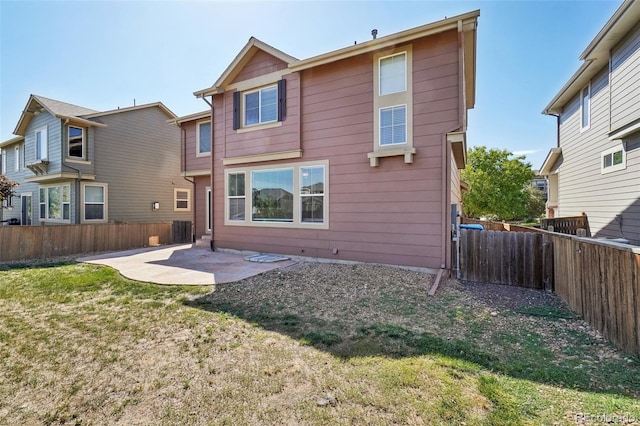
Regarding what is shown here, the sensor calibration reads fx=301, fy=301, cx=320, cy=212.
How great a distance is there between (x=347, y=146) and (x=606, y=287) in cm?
555

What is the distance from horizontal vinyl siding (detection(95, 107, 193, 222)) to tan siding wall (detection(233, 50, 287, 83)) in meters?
8.54

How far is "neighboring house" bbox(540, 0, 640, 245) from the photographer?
23.5 feet

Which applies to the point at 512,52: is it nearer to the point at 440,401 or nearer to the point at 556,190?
the point at 556,190

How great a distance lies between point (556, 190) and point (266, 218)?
44.4ft

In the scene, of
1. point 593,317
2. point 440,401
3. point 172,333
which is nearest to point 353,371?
point 440,401

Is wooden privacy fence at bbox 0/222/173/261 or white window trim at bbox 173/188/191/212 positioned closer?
wooden privacy fence at bbox 0/222/173/261

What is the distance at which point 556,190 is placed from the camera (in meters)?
14.0

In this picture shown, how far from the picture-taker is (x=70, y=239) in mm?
10773

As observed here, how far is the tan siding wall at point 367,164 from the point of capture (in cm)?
662

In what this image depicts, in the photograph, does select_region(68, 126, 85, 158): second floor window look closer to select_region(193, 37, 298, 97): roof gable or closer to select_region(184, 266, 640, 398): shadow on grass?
select_region(193, 37, 298, 97): roof gable

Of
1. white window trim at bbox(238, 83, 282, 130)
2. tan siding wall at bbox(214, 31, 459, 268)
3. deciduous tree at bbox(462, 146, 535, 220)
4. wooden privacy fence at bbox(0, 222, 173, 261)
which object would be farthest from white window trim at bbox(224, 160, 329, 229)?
deciduous tree at bbox(462, 146, 535, 220)

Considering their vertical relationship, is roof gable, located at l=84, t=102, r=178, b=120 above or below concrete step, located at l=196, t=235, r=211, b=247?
above

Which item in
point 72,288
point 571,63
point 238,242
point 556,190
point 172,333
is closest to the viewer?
point 172,333

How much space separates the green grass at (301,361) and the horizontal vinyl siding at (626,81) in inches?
233
